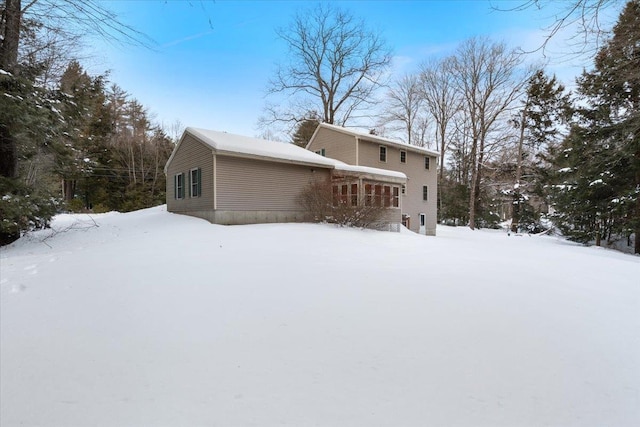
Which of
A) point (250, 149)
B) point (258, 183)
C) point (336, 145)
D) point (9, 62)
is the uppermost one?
point (336, 145)

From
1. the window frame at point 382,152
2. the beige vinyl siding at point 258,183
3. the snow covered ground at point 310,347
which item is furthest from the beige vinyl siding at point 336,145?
the snow covered ground at point 310,347

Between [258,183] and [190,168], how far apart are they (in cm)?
336

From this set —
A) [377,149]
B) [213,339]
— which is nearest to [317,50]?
[377,149]

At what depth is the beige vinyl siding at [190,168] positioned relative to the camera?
11.7m

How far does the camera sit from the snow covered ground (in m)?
1.92

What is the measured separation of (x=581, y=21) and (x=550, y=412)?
3.48 metres

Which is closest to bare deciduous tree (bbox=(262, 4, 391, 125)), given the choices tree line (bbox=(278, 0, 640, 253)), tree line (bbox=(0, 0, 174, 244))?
tree line (bbox=(278, 0, 640, 253))

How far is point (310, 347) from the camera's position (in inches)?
104

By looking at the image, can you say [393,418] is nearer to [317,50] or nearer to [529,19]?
[529,19]

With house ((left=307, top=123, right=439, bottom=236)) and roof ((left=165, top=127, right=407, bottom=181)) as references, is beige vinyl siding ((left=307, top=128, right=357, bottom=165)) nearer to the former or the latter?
house ((left=307, top=123, right=439, bottom=236))

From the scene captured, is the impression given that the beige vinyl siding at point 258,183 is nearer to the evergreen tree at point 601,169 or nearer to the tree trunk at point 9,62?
the tree trunk at point 9,62

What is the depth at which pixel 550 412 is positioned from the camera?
1932 mm

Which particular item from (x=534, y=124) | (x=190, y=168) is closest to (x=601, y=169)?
(x=534, y=124)

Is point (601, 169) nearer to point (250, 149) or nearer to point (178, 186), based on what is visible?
point (250, 149)
